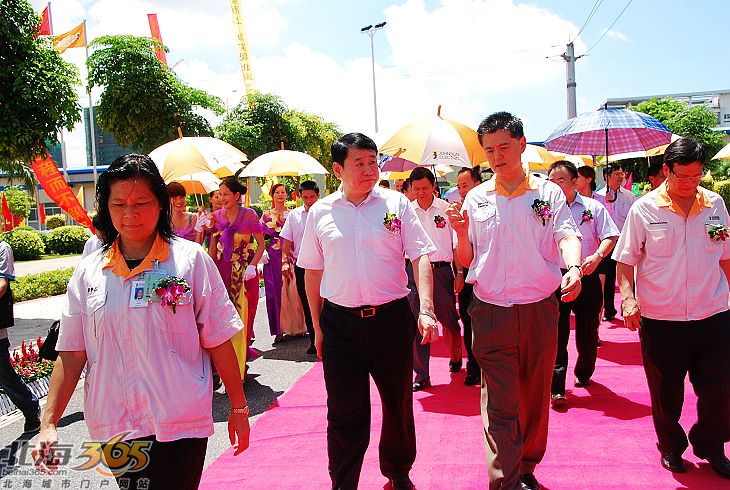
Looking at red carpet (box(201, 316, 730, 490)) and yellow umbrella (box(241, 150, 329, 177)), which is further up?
yellow umbrella (box(241, 150, 329, 177))

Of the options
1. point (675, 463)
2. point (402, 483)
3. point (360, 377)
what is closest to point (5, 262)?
point (360, 377)

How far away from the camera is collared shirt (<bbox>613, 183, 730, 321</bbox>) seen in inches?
148

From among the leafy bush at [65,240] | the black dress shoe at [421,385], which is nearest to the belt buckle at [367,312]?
the black dress shoe at [421,385]

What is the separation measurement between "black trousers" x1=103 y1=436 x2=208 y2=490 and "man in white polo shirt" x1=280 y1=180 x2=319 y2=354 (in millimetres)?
4867

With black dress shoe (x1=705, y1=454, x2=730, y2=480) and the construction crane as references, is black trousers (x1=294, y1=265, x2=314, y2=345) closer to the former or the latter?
black dress shoe (x1=705, y1=454, x2=730, y2=480)

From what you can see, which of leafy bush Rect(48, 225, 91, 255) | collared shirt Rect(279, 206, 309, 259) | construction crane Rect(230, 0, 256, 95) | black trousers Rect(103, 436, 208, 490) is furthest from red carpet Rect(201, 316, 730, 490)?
construction crane Rect(230, 0, 256, 95)

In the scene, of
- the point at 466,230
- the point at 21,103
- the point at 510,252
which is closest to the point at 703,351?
the point at 510,252

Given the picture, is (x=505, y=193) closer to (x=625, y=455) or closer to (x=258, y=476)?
(x=625, y=455)

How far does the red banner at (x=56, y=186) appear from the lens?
12.7 m

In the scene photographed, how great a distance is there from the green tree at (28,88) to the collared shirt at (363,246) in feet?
25.3

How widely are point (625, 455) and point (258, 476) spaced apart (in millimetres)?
2353

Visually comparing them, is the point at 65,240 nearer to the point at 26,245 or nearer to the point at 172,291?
the point at 26,245

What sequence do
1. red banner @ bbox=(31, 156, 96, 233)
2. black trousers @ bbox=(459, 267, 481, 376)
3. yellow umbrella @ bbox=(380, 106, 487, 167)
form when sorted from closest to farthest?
black trousers @ bbox=(459, 267, 481, 376), yellow umbrella @ bbox=(380, 106, 487, 167), red banner @ bbox=(31, 156, 96, 233)

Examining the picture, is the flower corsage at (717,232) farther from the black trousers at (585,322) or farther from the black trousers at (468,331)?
the black trousers at (468,331)
